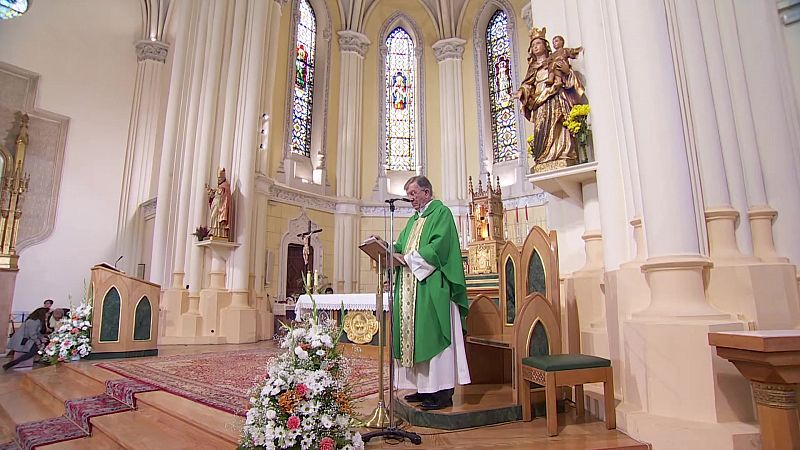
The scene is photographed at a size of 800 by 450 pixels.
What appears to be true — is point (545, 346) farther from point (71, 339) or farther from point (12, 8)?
point (12, 8)

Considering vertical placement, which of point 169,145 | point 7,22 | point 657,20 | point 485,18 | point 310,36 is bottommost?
point 657,20

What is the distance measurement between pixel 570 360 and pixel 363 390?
2.07 m

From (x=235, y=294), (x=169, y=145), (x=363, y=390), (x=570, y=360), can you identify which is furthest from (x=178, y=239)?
(x=570, y=360)

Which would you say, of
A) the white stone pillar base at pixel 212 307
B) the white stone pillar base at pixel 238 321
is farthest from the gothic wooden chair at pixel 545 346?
the white stone pillar base at pixel 212 307

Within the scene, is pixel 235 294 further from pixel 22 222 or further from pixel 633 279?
pixel 633 279

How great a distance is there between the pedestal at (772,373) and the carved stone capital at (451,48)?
545 inches

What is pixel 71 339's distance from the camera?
6.15 metres

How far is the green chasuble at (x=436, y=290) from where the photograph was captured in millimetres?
3086

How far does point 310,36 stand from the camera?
13.4 m

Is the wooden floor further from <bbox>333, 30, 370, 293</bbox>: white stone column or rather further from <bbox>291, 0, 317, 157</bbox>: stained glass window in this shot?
<bbox>291, 0, 317, 157</bbox>: stained glass window

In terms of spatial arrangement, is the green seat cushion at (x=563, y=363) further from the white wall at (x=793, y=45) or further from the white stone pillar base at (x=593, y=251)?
the white wall at (x=793, y=45)

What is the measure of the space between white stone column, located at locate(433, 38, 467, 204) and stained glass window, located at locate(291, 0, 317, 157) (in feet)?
13.4

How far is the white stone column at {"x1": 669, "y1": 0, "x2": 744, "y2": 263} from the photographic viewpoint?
2945mm

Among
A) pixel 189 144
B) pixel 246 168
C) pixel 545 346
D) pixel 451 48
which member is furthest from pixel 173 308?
pixel 451 48
